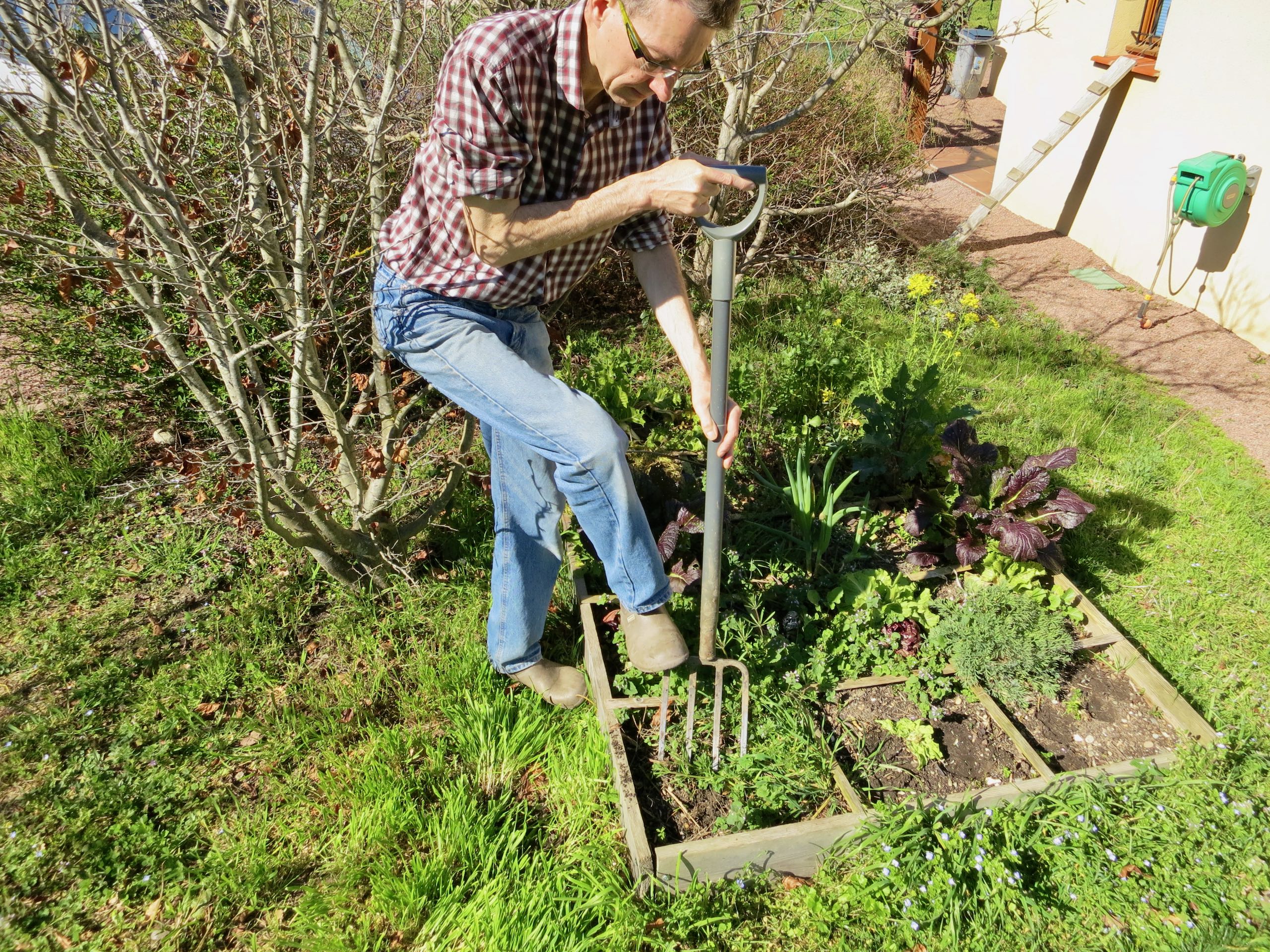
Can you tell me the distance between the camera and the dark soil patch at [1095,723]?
2.39 meters

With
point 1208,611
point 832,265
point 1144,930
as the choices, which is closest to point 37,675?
point 1144,930

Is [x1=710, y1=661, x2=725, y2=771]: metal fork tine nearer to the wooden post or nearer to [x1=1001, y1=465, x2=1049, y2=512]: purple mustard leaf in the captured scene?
[x1=1001, y1=465, x2=1049, y2=512]: purple mustard leaf

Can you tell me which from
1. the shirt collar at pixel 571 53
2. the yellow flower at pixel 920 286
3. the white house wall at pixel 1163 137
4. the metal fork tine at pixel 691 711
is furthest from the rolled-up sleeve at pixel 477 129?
the white house wall at pixel 1163 137

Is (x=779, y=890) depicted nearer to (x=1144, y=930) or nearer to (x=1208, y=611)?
(x=1144, y=930)

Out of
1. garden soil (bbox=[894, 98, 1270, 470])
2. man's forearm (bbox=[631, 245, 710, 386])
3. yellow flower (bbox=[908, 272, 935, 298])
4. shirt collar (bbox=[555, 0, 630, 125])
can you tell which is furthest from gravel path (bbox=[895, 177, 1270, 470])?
shirt collar (bbox=[555, 0, 630, 125])

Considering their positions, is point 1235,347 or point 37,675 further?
point 1235,347

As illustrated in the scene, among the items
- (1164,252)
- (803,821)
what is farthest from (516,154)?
(1164,252)

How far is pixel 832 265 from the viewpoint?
5.52 meters

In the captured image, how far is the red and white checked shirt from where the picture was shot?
1629 millimetres

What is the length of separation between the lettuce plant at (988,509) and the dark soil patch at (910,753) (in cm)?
57

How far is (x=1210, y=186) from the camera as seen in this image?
476cm

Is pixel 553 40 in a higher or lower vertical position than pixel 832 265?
higher

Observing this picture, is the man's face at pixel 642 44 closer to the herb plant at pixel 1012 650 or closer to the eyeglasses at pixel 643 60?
the eyeglasses at pixel 643 60

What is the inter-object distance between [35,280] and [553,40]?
119 inches
